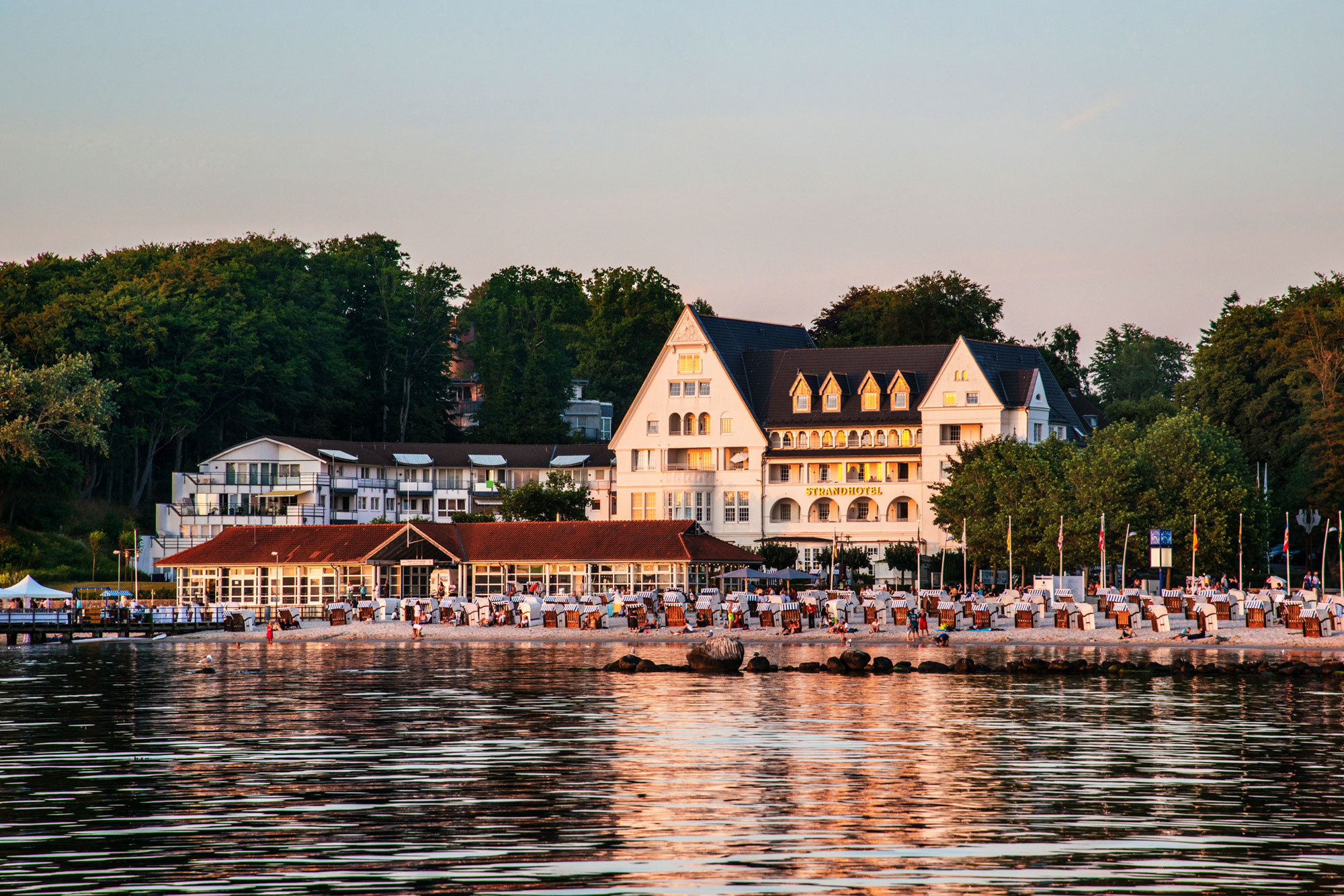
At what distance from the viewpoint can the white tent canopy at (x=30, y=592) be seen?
72.2m

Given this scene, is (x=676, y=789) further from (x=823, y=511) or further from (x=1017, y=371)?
(x=823, y=511)

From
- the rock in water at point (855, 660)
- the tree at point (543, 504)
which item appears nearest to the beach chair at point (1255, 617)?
the rock in water at point (855, 660)

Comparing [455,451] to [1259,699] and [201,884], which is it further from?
[201,884]

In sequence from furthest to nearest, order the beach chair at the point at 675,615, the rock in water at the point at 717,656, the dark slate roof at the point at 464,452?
1. the dark slate roof at the point at 464,452
2. the beach chair at the point at 675,615
3. the rock in water at the point at 717,656

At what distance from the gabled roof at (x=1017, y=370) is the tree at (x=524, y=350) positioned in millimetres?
39625

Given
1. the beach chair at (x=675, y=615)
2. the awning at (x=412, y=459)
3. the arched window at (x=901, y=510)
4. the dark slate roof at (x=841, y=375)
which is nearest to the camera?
the beach chair at (x=675, y=615)

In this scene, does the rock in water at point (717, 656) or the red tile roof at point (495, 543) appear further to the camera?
the red tile roof at point (495, 543)

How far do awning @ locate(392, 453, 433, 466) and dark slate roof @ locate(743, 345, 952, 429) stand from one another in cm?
2376

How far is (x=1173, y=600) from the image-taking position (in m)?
65.5

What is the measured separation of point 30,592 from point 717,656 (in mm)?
38007

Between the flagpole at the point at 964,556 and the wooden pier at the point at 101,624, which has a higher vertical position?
the flagpole at the point at 964,556

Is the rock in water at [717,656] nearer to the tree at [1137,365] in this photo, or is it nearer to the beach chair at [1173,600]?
the beach chair at [1173,600]

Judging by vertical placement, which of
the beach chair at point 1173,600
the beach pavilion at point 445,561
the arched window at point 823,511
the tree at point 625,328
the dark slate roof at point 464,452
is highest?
the tree at point 625,328

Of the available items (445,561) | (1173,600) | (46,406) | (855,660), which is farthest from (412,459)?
(855,660)
